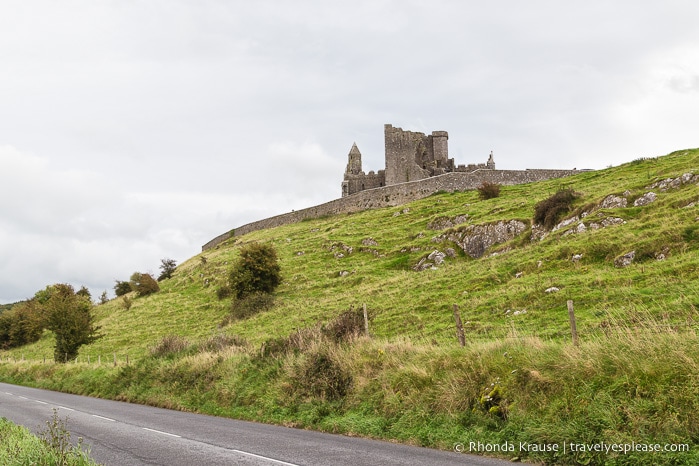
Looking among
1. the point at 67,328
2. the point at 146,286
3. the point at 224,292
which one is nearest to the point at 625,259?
the point at 224,292

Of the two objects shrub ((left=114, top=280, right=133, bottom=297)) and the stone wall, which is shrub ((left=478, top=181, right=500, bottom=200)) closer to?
the stone wall

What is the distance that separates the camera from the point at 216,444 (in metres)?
11.4

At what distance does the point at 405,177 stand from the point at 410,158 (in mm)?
3328

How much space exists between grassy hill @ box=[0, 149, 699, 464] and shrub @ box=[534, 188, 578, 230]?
825 millimetres

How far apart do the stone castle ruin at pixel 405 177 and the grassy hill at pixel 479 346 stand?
62.0 feet

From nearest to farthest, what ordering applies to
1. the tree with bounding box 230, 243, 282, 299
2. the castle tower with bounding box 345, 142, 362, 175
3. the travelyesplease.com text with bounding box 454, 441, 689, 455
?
the travelyesplease.com text with bounding box 454, 441, 689, 455 → the tree with bounding box 230, 243, 282, 299 → the castle tower with bounding box 345, 142, 362, 175

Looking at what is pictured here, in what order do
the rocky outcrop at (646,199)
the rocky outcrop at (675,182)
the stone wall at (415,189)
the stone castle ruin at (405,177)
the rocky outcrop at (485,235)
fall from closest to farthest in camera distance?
the rocky outcrop at (646,199) → the rocky outcrop at (675,182) → the rocky outcrop at (485,235) → the stone wall at (415,189) → the stone castle ruin at (405,177)

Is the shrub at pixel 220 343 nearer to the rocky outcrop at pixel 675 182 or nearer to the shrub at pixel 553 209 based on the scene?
the shrub at pixel 553 209

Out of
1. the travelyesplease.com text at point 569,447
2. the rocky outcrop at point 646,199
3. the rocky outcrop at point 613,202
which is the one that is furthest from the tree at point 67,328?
the rocky outcrop at point 646,199

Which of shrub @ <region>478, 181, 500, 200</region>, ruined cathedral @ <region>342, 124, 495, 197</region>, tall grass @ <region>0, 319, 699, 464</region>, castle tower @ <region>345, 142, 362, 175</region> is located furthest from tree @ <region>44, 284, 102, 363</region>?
castle tower @ <region>345, 142, 362, 175</region>

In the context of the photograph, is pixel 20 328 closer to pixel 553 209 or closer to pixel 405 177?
pixel 405 177

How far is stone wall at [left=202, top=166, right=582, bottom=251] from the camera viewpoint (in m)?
68.1

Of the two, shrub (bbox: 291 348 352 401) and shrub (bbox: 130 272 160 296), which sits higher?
shrub (bbox: 130 272 160 296)

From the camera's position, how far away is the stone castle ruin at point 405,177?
69375 millimetres
